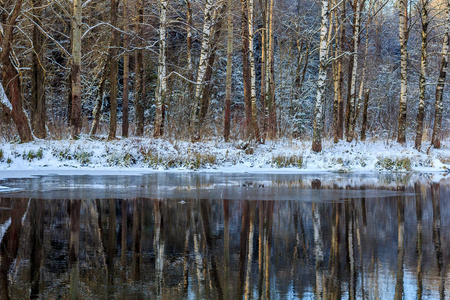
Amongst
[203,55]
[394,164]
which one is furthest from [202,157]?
[394,164]

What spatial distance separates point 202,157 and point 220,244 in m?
13.5

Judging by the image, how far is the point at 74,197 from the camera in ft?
35.9

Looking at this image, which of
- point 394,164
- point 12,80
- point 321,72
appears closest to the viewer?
point 12,80

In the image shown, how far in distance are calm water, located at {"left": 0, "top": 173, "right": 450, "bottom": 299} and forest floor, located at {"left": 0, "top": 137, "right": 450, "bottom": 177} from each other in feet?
21.0

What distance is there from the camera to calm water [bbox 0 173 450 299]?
15.9 feet

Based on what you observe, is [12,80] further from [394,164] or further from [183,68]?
[394,164]

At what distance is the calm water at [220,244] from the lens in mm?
4840

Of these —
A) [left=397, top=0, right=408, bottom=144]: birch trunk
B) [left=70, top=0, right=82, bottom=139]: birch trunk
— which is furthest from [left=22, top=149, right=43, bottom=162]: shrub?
[left=397, top=0, right=408, bottom=144]: birch trunk

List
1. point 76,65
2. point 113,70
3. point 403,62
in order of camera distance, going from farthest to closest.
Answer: point 403,62 < point 113,70 < point 76,65

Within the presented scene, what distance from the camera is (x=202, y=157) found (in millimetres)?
20219

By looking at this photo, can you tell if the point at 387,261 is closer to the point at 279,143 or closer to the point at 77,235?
the point at 77,235

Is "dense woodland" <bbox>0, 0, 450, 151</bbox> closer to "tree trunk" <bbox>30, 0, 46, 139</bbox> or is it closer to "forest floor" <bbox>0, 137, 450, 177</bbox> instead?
"tree trunk" <bbox>30, 0, 46, 139</bbox>

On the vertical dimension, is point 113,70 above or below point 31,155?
above

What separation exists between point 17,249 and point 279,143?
20488mm
